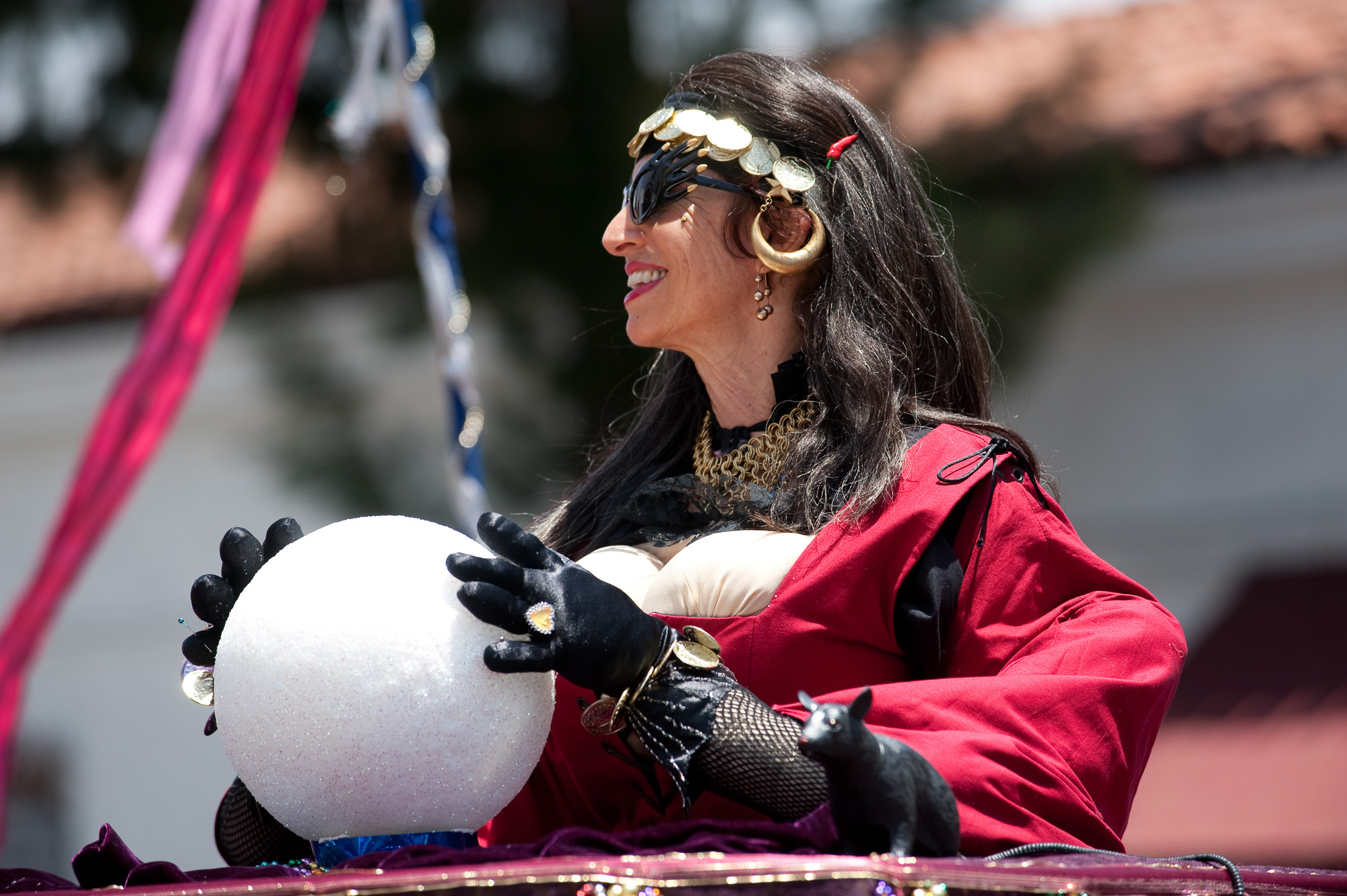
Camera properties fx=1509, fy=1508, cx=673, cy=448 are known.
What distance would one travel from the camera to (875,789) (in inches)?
66.2

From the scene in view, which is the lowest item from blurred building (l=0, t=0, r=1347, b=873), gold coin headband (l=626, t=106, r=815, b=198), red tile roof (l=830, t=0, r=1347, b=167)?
blurred building (l=0, t=0, r=1347, b=873)

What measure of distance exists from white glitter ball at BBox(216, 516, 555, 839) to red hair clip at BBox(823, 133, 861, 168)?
100 centimetres

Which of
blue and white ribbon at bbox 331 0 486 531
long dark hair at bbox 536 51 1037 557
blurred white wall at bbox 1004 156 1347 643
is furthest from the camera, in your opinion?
blurred white wall at bbox 1004 156 1347 643

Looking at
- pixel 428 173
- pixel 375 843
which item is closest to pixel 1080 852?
pixel 375 843

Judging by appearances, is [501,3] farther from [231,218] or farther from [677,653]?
[677,653]

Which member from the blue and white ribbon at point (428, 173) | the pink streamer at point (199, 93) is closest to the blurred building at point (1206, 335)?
the blue and white ribbon at point (428, 173)

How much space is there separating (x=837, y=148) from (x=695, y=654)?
97 centimetres

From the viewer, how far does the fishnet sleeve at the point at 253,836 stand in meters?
2.20

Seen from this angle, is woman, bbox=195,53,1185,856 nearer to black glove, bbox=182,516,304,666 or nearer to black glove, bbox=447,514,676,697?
black glove, bbox=447,514,676,697

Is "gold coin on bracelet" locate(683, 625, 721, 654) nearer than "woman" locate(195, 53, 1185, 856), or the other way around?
"woman" locate(195, 53, 1185, 856)

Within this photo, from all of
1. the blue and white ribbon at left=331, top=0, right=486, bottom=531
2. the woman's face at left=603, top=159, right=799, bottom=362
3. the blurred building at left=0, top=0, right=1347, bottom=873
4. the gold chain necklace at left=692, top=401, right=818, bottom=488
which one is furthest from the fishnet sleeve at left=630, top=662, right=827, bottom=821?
the blurred building at left=0, top=0, right=1347, bottom=873

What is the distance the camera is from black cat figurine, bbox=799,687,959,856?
5.44 feet

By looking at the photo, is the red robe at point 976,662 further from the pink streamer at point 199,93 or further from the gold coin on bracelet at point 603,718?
the pink streamer at point 199,93

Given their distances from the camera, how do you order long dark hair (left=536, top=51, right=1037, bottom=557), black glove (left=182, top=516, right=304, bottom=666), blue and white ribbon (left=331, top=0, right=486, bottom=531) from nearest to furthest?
black glove (left=182, top=516, right=304, bottom=666) < long dark hair (left=536, top=51, right=1037, bottom=557) < blue and white ribbon (left=331, top=0, right=486, bottom=531)
